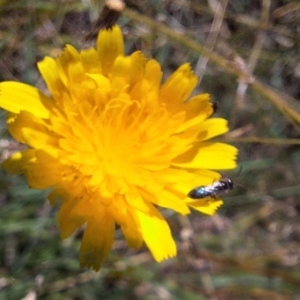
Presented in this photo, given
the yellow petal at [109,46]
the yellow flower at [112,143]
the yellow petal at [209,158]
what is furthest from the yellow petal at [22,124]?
the yellow petal at [209,158]

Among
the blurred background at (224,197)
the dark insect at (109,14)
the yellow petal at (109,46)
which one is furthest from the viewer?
the blurred background at (224,197)

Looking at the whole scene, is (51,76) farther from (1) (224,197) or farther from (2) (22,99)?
(1) (224,197)

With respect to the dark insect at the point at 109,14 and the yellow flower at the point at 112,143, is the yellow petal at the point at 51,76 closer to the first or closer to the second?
the yellow flower at the point at 112,143

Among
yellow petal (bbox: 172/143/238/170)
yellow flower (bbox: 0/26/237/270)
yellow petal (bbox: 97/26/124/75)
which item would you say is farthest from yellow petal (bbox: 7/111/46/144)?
yellow petal (bbox: 172/143/238/170)

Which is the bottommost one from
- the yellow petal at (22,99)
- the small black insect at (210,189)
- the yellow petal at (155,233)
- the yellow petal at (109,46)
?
the yellow petal at (155,233)

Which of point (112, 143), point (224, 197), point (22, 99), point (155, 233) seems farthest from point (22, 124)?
point (224, 197)

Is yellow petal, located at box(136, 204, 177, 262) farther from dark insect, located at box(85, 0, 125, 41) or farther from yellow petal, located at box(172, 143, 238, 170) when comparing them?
dark insect, located at box(85, 0, 125, 41)
